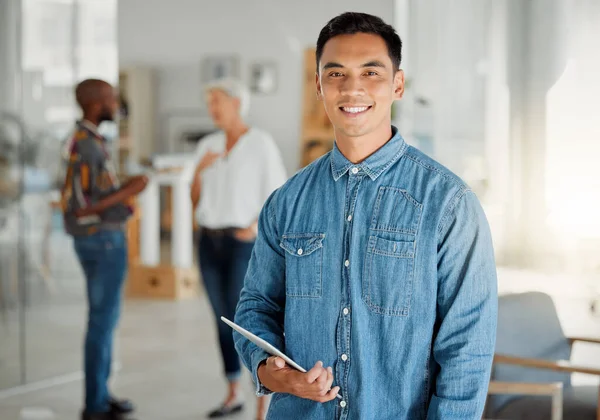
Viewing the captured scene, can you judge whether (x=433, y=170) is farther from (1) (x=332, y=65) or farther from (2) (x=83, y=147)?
(2) (x=83, y=147)

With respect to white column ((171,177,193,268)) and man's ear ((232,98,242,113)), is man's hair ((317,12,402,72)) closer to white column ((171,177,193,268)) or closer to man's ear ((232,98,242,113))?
man's ear ((232,98,242,113))

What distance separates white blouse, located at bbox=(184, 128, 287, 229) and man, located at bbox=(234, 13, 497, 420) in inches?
100

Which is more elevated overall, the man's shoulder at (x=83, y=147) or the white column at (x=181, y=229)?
the man's shoulder at (x=83, y=147)

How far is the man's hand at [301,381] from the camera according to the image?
1.42m

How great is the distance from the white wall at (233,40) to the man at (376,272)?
28.2 feet

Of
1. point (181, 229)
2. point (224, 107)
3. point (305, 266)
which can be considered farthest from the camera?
point (181, 229)

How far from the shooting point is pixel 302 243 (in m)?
1.53

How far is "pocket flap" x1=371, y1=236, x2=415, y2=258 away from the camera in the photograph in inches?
56.3

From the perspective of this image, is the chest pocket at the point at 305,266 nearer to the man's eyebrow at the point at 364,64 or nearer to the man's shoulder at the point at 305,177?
the man's shoulder at the point at 305,177

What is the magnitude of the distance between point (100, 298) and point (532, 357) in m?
2.12

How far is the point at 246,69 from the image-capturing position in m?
11.3

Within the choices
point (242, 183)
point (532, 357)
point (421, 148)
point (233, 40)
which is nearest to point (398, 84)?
point (532, 357)

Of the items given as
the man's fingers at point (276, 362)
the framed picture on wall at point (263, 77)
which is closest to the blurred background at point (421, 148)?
the man's fingers at point (276, 362)

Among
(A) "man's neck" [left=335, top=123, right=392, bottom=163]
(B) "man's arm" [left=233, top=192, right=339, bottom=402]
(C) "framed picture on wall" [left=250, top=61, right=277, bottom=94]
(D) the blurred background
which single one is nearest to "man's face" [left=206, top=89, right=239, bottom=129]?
(D) the blurred background
